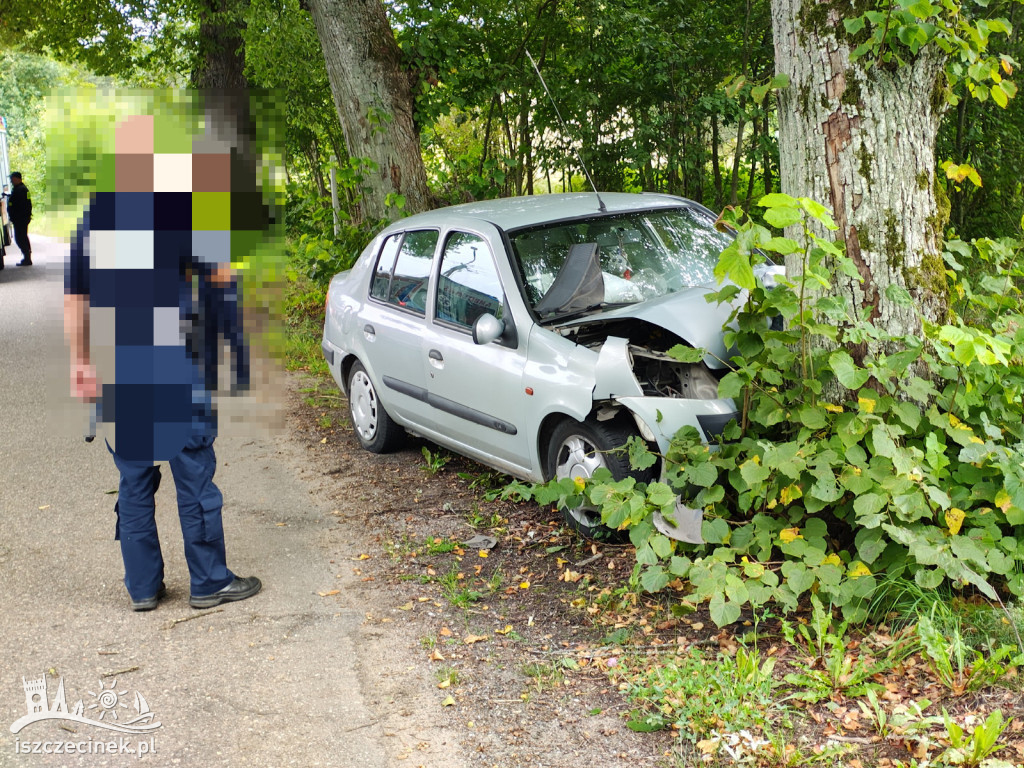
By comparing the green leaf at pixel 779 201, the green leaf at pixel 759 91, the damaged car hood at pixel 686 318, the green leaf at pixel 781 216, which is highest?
the green leaf at pixel 759 91

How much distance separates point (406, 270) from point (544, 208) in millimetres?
1051

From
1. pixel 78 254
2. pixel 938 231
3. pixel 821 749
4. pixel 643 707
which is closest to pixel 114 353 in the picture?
pixel 78 254

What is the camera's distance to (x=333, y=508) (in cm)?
620

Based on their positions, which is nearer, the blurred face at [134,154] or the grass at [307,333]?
the blurred face at [134,154]

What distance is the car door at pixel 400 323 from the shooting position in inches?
243

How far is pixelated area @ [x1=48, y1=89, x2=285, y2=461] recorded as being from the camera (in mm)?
4004

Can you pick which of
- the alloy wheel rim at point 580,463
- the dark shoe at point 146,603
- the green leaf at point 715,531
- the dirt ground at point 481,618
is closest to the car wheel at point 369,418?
the dirt ground at point 481,618

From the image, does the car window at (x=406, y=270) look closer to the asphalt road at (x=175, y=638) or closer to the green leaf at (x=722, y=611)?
the asphalt road at (x=175, y=638)

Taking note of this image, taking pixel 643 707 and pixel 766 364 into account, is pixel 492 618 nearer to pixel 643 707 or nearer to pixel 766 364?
pixel 643 707

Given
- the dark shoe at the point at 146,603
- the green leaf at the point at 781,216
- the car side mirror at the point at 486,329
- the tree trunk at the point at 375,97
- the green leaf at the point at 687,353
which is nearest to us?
the green leaf at the point at 781,216

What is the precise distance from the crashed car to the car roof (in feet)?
0.05

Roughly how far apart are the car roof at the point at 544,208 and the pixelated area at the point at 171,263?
1.80 metres

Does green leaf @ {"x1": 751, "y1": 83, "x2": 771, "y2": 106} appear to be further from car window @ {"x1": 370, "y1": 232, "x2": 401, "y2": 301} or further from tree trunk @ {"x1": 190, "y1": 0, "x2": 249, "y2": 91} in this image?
→ tree trunk @ {"x1": 190, "y1": 0, "x2": 249, "y2": 91}

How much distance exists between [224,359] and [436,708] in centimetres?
178
